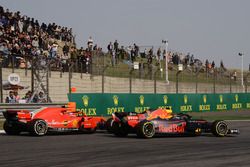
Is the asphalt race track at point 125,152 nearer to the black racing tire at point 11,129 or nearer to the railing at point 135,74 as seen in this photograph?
the black racing tire at point 11,129

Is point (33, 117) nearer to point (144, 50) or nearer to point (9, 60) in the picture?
point (9, 60)

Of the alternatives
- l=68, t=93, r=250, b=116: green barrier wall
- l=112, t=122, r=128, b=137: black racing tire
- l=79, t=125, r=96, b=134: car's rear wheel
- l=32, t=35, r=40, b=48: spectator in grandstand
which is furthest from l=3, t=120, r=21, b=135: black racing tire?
l=32, t=35, r=40, b=48: spectator in grandstand

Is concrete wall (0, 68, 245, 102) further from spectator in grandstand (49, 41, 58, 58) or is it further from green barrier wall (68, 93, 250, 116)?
spectator in grandstand (49, 41, 58, 58)

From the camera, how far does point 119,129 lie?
15.8 metres

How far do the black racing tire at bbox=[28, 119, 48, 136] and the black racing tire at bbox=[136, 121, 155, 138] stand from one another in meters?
3.03

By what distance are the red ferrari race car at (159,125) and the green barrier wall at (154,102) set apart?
9.33m

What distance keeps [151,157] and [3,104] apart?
12748mm

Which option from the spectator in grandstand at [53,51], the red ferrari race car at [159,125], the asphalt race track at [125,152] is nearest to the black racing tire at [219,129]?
the red ferrari race car at [159,125]

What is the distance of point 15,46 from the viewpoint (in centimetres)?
2450

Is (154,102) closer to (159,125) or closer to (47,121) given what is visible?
(47,121)

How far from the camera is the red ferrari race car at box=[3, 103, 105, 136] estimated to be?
15977mm

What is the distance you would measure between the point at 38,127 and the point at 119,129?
2.52 m

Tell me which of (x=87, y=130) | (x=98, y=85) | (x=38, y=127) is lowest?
(x=87, y=130)

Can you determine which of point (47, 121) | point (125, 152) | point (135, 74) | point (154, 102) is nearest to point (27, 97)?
point (47, 121)
